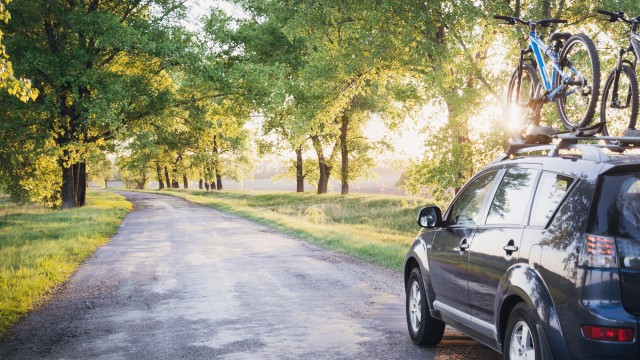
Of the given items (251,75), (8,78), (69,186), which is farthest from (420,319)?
(69,186)

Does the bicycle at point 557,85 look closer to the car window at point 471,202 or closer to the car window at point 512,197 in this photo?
the car window at point 471,202

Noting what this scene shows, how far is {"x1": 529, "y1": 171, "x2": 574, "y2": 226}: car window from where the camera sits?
13.3 ft

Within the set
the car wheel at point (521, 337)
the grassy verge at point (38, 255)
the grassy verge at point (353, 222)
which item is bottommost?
the grassy verge at point (353, 222)

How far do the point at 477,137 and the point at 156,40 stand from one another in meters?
17.7

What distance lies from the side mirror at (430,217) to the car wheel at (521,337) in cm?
174

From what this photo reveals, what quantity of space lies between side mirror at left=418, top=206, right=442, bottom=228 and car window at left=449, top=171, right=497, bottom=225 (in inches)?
5.8

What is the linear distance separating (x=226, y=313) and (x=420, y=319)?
9.14 ft

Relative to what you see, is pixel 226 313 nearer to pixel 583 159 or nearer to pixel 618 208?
pixel 583 159

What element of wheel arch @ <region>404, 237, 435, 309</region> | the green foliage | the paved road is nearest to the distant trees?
the green foliage

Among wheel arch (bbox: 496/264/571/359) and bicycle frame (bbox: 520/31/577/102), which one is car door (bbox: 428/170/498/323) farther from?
bicycle frame (bbox: 520/31/577/102)

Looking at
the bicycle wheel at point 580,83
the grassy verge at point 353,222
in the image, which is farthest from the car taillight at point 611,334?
the grassy verge at point 353,222

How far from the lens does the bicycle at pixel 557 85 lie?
5.66m

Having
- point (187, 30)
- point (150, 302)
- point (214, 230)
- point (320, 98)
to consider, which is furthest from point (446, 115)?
point (187, 30)

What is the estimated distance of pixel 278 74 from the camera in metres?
32.2
